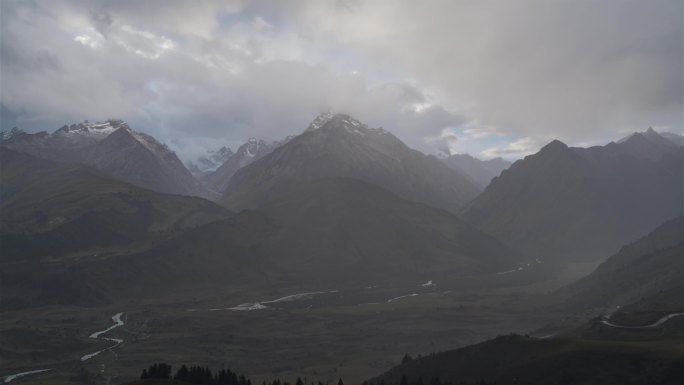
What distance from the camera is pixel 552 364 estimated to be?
15450 cm

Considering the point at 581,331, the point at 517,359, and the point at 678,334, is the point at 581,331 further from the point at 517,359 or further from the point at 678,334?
the point at 517,359

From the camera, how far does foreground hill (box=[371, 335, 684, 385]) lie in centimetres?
14262

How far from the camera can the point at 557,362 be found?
155 metres

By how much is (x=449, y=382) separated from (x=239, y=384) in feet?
151

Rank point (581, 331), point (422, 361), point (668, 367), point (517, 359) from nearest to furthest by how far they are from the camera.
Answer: point (668, 367)
point (517, 359)
point (422, 361)
point (581, 331)

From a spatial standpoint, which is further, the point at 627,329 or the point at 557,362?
the point at 627,329

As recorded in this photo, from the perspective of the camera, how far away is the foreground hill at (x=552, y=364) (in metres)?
143

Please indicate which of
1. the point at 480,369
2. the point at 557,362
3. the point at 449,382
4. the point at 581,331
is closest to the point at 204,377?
the point at 449,382

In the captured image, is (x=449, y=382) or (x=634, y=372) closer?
(x=634, y=372)

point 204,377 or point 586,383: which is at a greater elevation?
point 204,377

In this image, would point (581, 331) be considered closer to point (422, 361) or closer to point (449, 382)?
point (422, 361)

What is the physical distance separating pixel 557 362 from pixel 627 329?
4433 centimetres

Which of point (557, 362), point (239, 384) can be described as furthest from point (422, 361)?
point (239, 384)

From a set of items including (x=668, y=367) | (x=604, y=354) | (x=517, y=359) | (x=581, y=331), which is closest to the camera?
(x=668, y=367)
